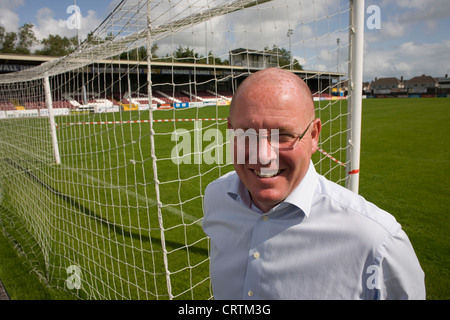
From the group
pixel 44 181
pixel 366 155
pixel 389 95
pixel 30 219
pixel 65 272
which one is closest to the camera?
pixel 65 272

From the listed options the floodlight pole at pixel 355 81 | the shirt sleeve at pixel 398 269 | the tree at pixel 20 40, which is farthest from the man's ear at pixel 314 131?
the tree at pixel 20 40

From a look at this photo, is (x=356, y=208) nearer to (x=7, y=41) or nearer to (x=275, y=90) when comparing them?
(x=275, y=90)

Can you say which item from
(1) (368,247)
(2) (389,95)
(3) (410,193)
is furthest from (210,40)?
(2) (389,95)

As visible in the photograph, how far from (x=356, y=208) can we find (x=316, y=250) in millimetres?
235

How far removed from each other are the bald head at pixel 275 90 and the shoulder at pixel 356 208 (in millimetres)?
336

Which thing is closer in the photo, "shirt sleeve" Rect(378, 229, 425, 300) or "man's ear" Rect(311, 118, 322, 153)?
"shirt sleeve" Rect(378, 229, 425, 300)

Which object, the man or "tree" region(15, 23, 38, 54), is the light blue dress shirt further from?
"tree" region(15, 23, 38, 54)

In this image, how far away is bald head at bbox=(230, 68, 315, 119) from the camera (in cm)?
119

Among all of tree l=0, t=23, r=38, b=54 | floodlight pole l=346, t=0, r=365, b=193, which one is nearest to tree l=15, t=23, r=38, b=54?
tree l=0, t=23, r=38, b=54

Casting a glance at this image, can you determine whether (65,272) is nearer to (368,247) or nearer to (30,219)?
(30,219)

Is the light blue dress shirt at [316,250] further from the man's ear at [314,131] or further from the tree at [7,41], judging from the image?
the tree at [7,41]
